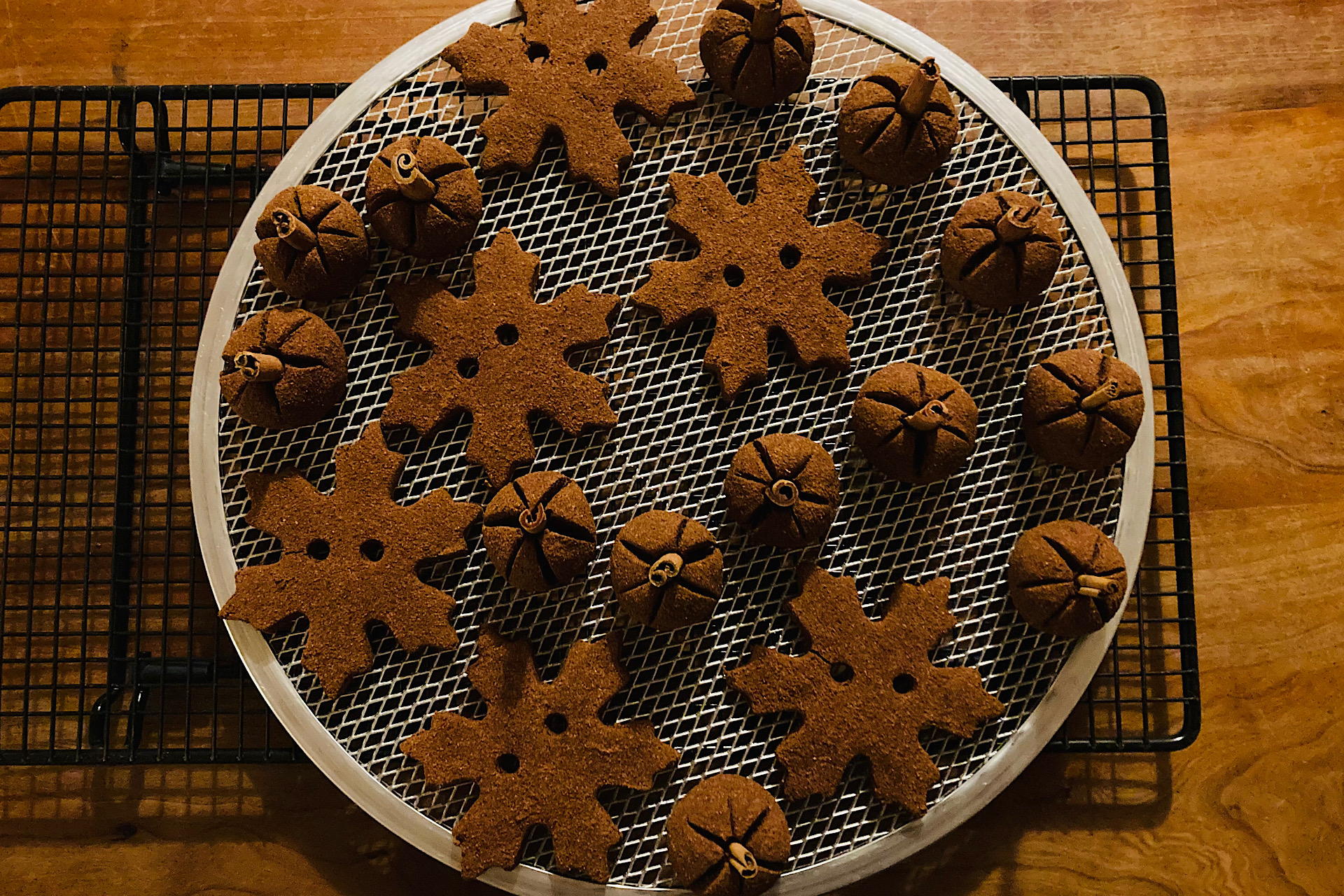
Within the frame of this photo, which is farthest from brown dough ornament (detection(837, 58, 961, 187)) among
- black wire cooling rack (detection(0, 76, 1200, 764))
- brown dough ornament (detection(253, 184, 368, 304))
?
brown dough ornament (detection(253, 184, 368, 304))

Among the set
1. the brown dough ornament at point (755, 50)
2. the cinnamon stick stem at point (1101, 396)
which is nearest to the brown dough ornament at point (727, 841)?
the cinnamon stick stem at point (1101, 396)

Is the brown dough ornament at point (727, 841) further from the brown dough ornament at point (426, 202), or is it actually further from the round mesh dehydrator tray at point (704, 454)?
the brown dough ornament at point (426, 202)

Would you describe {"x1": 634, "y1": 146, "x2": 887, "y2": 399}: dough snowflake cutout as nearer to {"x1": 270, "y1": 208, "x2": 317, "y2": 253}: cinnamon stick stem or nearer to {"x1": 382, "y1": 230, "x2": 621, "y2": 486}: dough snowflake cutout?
{"x1": 382, "y1": 230, "x2": 621, "y2": 486}: dough snowflake cutout

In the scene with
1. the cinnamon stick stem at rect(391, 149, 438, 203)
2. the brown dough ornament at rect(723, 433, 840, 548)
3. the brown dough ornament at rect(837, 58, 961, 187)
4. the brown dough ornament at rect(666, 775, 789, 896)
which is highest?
the brown dough ornament at rect(837, 58, 961, 187)

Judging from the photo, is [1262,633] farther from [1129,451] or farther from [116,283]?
[116,283]

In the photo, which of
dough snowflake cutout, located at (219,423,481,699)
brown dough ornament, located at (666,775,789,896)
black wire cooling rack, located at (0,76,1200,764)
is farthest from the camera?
black wire cooling rack, located at (0,76,1200,764)
